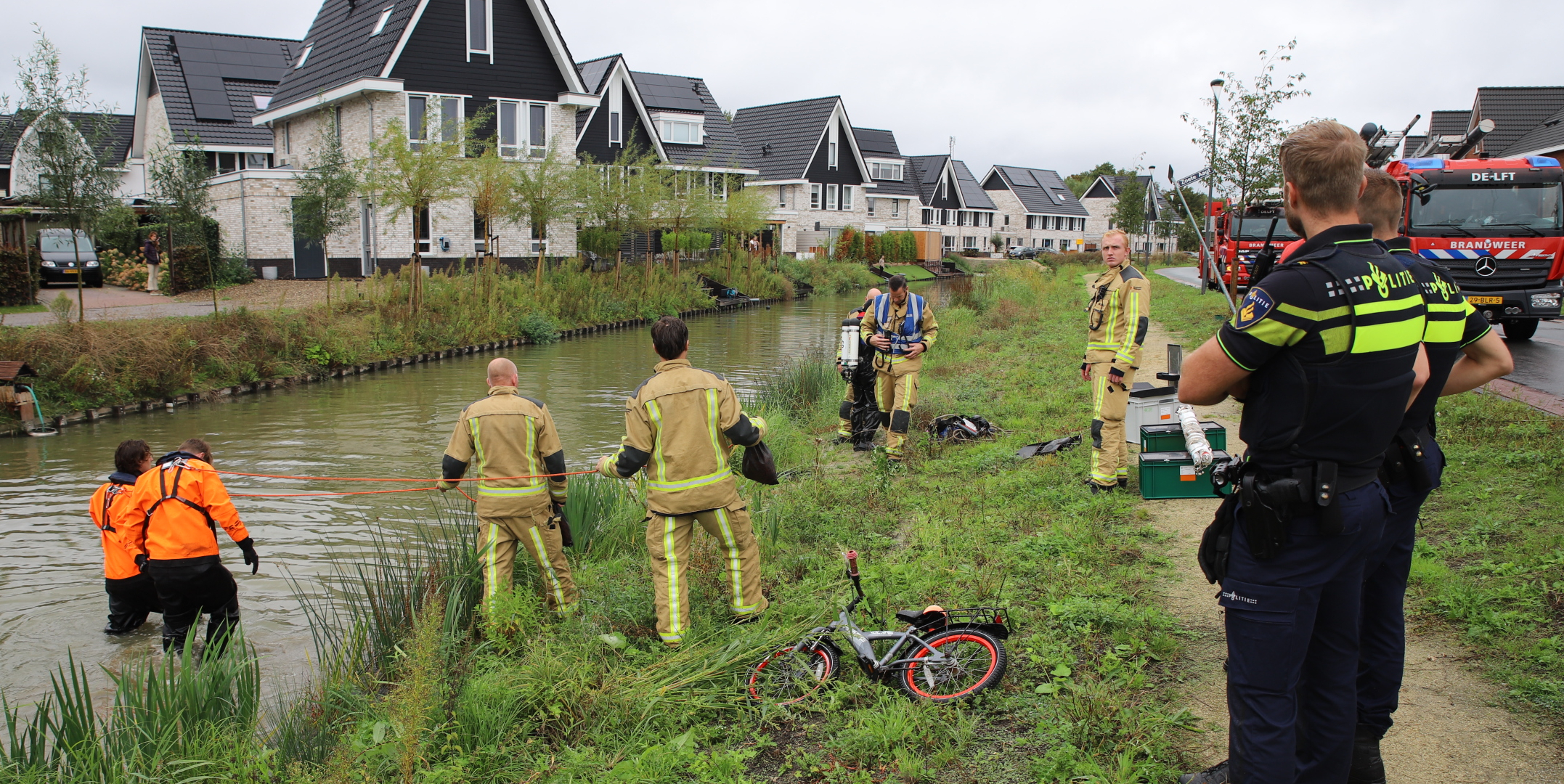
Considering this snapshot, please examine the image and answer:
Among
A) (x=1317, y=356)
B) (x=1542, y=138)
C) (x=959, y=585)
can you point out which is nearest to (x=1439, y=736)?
(x=1317, y=356)

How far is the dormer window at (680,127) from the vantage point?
45312 mm

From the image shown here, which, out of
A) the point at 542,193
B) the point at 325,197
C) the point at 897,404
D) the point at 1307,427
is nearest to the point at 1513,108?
the point at 542,193

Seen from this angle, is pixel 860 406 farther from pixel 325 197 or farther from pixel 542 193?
pixel 542 193

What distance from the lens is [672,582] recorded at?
16.9 ft

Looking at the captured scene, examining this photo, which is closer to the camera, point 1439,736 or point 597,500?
point 1439,736

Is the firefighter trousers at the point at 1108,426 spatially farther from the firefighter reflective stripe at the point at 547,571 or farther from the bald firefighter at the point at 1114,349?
the firefighter reflective stripe at the point at 547,571

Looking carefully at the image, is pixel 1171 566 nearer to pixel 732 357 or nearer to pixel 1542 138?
pixel 732 357

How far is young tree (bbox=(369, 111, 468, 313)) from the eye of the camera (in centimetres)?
2083

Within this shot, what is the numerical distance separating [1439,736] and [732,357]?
1831 cm

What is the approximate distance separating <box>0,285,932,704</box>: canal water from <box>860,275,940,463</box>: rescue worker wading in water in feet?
13.0

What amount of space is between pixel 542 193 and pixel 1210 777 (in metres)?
26.7

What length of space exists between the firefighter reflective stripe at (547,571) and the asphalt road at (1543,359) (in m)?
9.86

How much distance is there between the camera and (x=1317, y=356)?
2.87 metres

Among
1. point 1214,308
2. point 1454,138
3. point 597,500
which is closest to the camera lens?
point 597,500
